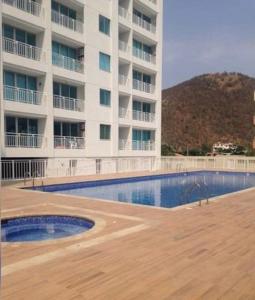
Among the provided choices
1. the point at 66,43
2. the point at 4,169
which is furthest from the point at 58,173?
the point at 66,43

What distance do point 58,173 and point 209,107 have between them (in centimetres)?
5831

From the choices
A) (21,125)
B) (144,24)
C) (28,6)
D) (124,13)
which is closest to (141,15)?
(144,24)

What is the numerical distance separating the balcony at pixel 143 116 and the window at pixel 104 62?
474 centimetres

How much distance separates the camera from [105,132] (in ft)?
77.5

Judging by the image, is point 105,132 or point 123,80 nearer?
point 105,132

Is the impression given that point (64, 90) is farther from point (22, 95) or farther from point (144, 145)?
point (144, 145)

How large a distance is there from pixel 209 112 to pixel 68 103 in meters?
55.2

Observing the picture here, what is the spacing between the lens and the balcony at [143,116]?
26.8 m

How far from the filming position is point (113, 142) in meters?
23.8

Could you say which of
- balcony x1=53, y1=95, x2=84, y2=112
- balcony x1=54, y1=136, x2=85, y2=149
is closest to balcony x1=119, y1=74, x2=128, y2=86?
balcony x1=53, y1=95, x2=84, y2=112

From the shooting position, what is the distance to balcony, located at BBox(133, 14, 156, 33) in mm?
26737

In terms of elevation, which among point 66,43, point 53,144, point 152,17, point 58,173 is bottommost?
point 58,173

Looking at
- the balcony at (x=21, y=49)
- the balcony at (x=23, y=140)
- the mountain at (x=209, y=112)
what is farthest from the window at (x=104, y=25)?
the mountain at (x=209, y=112)

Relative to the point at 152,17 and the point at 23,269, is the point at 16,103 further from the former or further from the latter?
the point at 152,17
